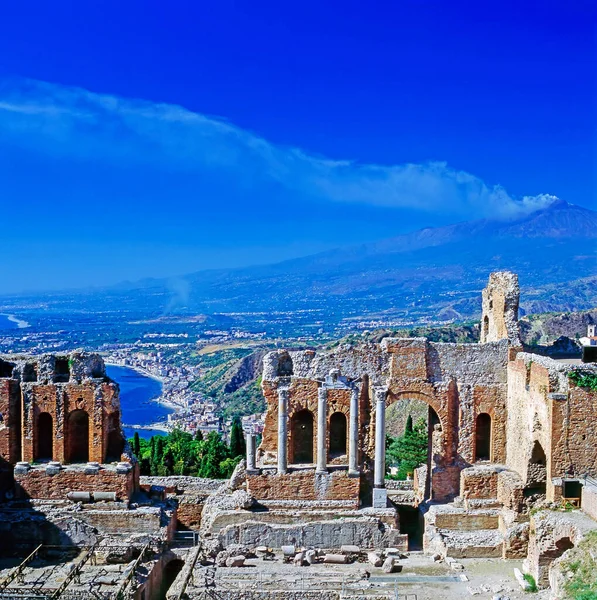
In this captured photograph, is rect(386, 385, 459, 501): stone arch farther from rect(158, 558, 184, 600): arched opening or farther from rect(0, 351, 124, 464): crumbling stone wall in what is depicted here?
rect(0, 351, 124, 464): crumbling stone wall

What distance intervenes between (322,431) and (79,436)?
9.26m

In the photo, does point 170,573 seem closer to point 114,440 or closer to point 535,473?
point 114,440

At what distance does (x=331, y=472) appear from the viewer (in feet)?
87.1

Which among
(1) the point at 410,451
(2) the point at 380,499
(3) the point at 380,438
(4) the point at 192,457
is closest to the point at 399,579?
(2) the point at 380,499

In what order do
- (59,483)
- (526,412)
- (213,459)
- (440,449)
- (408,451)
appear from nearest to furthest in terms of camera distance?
1. (526,412)
2. (59,483)
3. (440,449)
4. (213,459)
5. (408,451)

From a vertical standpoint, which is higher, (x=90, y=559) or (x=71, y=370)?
(x=71, y=370)

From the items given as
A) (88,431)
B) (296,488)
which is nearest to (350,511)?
(296,488)

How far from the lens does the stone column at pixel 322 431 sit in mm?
26594

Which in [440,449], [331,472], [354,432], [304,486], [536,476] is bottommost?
[304,486]

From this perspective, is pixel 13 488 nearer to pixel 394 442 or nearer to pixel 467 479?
pixel 467 479

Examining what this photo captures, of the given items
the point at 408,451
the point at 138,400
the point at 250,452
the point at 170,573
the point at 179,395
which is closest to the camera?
the point at 170,573

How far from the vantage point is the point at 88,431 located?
28297 mm

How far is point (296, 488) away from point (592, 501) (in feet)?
31.6

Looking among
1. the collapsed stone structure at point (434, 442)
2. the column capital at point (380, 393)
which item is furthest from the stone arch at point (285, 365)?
the column capital at point (380, 393)
